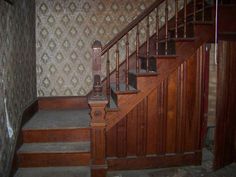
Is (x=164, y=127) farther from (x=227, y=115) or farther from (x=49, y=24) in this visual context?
(x=49, y=24)

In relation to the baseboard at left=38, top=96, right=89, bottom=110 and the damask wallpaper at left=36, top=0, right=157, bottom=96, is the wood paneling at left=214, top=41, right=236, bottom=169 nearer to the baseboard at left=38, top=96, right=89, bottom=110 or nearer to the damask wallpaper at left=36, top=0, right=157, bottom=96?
the damask wallpaper at left=36, top=0, right=157, bottom=96

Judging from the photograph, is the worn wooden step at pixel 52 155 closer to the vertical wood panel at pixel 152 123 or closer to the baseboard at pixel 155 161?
the baseboard at pixel 155 161

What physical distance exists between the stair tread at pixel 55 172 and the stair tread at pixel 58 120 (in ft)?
1.72

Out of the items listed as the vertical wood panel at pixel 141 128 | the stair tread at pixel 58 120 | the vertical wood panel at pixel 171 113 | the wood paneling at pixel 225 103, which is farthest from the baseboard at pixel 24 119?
the wood paneling at pixel 225 103

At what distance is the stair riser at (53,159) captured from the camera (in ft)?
11.1

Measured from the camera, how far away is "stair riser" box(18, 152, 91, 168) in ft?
11.1

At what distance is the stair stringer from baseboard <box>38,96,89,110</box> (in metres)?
1.26

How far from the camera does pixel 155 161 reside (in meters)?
3.60

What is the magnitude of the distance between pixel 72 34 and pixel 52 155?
2010 millimetres

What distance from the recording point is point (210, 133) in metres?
4.90

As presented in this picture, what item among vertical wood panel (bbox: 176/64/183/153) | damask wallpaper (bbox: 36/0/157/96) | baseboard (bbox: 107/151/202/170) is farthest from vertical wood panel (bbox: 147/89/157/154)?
damask wallpaper (bbox: 36/0/157/96)

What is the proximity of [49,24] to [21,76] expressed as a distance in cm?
116

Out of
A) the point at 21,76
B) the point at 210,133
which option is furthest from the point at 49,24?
the point at 210,133

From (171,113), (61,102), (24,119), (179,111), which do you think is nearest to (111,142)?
(171,113)
